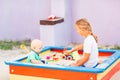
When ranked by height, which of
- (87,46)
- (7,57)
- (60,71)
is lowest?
(7,57)

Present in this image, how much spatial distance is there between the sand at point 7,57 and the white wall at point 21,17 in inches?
33.3

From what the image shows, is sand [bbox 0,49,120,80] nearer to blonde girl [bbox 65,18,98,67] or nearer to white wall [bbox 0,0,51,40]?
blonde girl [bbox 65,18,98,67]

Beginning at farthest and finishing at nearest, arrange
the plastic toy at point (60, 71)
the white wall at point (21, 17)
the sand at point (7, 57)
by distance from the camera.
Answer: the white wall at point (21, 17) → the sand at point (7, 57) → the plastic toy at point (60, 71)

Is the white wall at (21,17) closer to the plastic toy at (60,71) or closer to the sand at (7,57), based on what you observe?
the sand at (7,57)

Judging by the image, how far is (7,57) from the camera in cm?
537

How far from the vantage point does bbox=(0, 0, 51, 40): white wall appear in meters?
6.48

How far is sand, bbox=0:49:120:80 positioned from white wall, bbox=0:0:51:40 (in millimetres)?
846

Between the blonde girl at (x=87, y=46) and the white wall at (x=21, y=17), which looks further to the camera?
the white wall at (x=21, y=17)

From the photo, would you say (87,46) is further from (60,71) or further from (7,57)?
(7,57)

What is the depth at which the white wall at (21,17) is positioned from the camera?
255 inches

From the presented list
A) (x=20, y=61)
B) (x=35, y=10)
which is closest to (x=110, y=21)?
(x=35, y=10)

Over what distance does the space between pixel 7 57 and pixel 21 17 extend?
147 centimetres

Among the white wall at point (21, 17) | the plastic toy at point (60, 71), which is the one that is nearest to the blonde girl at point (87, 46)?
→ the plastic toy at point (60, 71)

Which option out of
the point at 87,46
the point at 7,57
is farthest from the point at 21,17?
the point at 87,46
